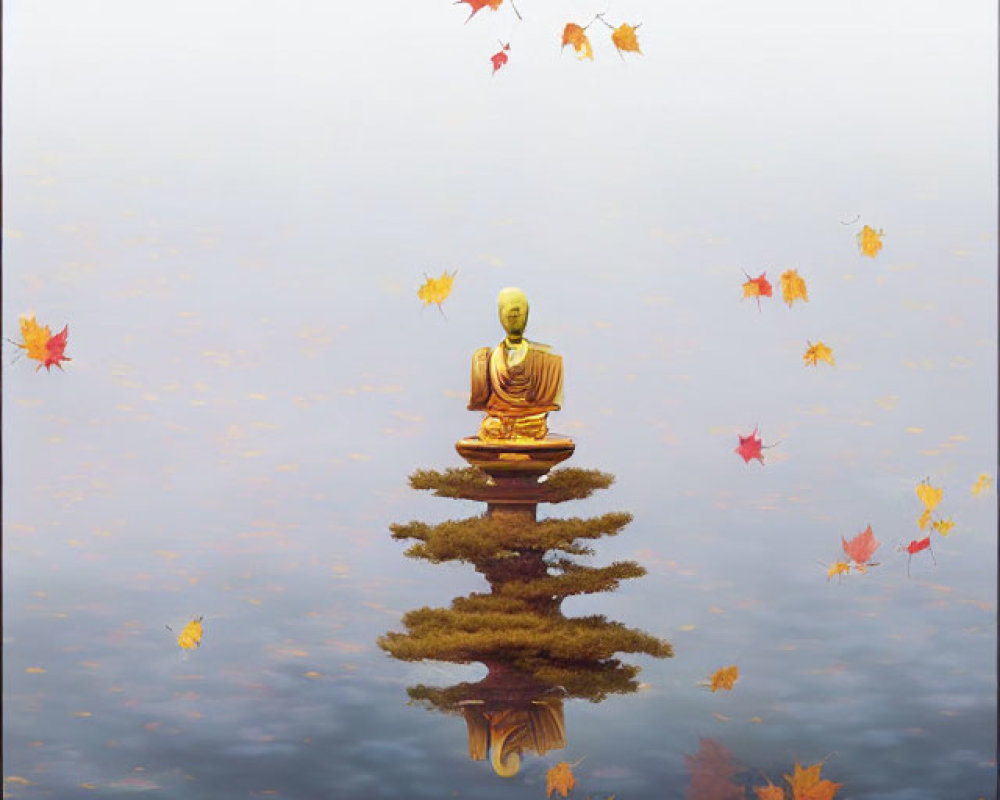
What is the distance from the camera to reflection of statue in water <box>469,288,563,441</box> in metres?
8.34

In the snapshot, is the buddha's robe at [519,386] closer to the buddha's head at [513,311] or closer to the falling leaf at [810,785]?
the buddha's head at [513,311]

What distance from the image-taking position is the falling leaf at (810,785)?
330 inches

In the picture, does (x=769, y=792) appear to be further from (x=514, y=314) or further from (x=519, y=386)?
(x=514, y=314)

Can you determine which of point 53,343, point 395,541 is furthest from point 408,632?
point 53,343

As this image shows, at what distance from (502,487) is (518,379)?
54 centimetres

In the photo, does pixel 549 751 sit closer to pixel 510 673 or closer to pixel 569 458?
pixel 510 673

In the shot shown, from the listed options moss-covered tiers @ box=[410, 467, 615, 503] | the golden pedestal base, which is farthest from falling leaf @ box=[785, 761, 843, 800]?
the golden pedestal base

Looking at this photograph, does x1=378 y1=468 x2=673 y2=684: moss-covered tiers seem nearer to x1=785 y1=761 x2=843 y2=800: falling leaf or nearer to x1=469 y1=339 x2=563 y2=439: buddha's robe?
x1=469 y1=339 x2=563 y2=439: buddha's robe

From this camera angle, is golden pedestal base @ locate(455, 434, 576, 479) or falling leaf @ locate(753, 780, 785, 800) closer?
golden pedestal base @ locate(455, 434, 576, 479)

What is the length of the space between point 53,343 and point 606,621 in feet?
10.9

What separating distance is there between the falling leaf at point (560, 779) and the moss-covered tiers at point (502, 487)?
51.4 inches

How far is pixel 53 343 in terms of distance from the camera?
9.15m

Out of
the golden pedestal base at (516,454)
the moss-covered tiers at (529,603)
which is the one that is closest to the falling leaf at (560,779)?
the moss-covered tiers at (529,603)

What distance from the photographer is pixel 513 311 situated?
328 inches
